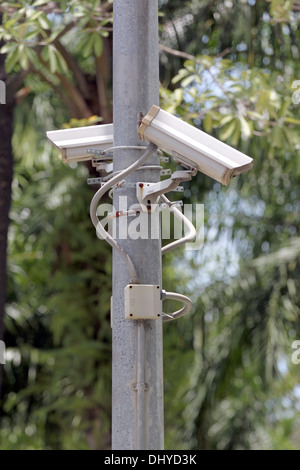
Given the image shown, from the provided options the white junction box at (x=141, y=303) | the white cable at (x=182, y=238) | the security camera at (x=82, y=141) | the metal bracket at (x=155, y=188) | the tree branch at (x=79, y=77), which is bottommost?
the white junction box at (x=141, y=303)

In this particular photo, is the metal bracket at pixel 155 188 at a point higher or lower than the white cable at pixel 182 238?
higher

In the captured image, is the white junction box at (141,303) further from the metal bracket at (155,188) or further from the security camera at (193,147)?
the security camera at (193,147)

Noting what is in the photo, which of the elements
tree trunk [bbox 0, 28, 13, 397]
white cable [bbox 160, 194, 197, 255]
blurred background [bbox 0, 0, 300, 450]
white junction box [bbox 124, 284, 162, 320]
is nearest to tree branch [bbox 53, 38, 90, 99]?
blurred background [bbox 0, 0, 300, 450]

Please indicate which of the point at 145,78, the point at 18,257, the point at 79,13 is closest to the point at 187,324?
the point at 18,257

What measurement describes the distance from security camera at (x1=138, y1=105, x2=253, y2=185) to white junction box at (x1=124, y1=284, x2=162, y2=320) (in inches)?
19.6

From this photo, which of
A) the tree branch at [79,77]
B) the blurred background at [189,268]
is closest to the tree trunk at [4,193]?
the blurred background at [189,268]

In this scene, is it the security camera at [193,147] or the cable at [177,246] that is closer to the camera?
the security camera at [193,147]

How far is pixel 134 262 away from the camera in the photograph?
11.4ft

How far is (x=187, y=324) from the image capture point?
12109 millimetres

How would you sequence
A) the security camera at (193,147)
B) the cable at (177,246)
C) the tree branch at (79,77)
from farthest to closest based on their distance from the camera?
the tree branch at (79,77), the cable at (177,246), the security camera at (193,147)

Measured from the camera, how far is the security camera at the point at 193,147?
328cm

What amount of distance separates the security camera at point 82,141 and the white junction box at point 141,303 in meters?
0.71

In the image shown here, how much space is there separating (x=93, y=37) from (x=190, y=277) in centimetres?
684

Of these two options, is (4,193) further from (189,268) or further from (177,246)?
(189,268)
